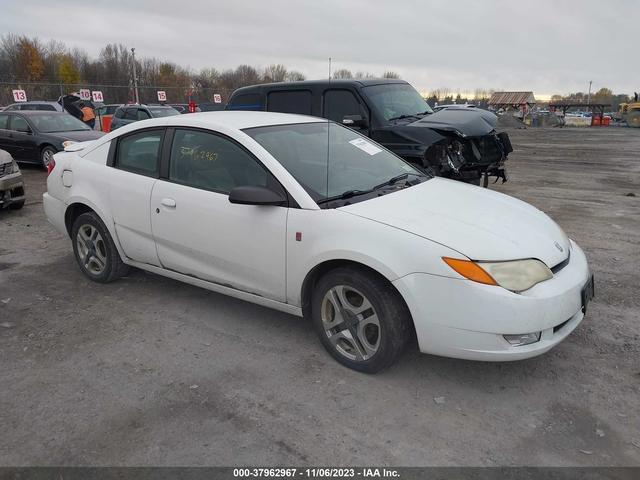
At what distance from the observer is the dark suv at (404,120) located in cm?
709

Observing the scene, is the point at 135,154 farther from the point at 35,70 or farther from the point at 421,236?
the point at 35,70

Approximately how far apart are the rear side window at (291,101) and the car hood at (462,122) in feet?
5.52

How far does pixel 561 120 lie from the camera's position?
42.7 metres

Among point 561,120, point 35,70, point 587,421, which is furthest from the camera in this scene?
point 35,70

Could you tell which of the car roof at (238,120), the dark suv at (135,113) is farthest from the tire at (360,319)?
the dark suv at (135,113)

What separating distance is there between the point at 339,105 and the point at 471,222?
4.80 metres

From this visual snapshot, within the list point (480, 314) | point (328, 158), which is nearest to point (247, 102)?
point (328, 158)

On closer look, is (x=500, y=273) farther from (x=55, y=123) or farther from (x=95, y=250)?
(x=55, y=123)

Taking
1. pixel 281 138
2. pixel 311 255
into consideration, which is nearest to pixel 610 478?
pixel 311 255

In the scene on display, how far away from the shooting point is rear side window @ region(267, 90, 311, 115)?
795 cm

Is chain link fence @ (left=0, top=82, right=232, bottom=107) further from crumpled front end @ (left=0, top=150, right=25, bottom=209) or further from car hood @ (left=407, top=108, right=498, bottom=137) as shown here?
car hood @ (left=407, top=108, right=498, bottom=137)

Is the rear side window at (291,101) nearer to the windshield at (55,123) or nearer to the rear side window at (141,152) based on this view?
the rear side window at (141,152)

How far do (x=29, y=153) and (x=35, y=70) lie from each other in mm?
59593

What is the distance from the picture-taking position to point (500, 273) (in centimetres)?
296
